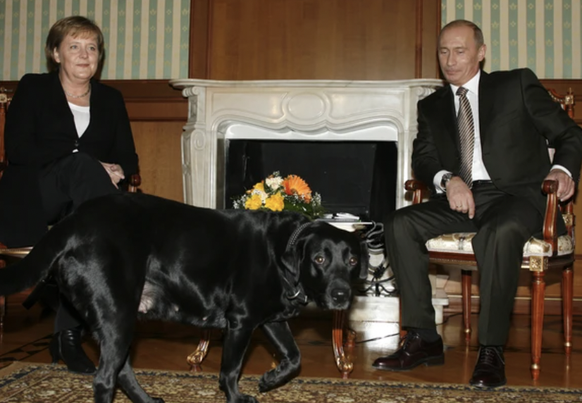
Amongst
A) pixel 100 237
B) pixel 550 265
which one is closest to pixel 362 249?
pixel 100 237

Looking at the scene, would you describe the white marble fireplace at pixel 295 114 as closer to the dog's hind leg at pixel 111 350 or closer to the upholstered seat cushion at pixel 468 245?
the upholstered seat cushion at pixel 468 245

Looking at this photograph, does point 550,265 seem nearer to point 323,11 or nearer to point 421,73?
point 421,73

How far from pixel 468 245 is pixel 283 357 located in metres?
1.05

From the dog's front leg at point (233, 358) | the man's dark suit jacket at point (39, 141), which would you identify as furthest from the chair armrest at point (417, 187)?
the dog's front leg at point (233, 358)

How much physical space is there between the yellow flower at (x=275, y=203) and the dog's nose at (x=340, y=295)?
3.12 feet

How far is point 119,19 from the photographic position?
456cm

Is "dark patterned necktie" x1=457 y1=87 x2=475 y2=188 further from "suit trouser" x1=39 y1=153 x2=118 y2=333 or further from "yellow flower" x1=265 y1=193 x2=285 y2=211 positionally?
"suit trouser" x1=39 y1=153 x2=118 y2=333

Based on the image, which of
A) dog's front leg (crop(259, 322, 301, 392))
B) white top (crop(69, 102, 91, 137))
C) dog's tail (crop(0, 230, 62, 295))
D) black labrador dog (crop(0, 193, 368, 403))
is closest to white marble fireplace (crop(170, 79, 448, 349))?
white top (crop(69, 102, 91, 137))

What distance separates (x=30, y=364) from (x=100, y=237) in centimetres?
111

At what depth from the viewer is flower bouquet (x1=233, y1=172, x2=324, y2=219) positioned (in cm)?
290

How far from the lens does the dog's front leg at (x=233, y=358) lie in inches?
79.5

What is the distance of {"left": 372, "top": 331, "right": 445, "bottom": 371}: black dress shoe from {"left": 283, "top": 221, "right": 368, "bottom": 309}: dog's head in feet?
2.92

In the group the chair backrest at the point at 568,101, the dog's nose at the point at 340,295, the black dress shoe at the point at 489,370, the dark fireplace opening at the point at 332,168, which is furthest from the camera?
the dark fireplace opening at the point at 332,168

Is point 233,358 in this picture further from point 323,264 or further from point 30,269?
point 30,269
